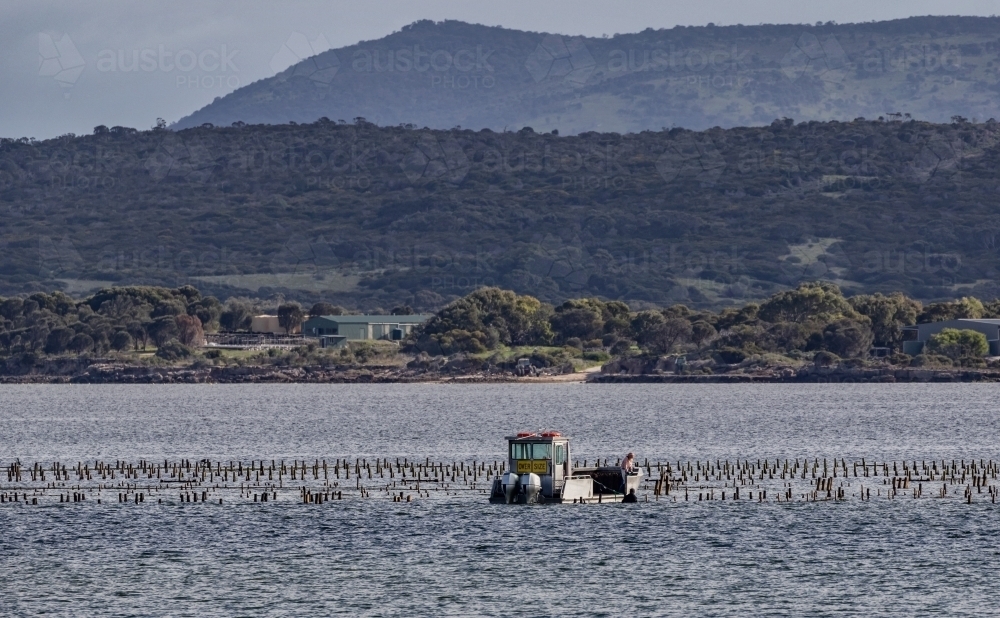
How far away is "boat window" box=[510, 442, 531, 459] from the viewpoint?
7256 centimetres

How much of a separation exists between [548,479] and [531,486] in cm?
91

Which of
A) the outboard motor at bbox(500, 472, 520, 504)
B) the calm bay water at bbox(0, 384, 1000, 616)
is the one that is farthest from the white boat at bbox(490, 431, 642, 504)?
the calm bay water at bbox(0, 384, 1000, 616)

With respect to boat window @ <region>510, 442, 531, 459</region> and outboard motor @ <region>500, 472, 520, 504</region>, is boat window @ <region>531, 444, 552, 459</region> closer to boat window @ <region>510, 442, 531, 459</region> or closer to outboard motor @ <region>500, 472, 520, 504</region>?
boat window @ <region>510, 442, 531, 459</region>

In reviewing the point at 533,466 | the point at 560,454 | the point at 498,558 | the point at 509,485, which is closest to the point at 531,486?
the point at 533,466

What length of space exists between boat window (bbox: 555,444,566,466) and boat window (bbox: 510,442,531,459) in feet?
3.84

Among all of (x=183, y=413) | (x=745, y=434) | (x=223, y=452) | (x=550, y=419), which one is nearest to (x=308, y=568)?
(x=223, y=452)

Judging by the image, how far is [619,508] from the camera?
7381 cm

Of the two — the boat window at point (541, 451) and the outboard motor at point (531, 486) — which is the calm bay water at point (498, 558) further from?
the boat window at point (541, 451)

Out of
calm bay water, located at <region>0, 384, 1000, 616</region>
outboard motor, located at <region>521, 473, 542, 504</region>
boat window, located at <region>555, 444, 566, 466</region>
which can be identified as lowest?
calm bay water, located at <region>0, 384, 1000, 616</region>

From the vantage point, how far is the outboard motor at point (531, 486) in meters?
73.4

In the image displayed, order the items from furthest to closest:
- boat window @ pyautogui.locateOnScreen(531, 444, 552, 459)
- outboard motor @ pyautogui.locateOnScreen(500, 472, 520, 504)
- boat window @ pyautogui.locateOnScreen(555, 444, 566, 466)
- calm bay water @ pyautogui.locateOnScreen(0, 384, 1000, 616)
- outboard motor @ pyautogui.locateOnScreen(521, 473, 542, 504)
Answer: outboard motor @ pyautogui.locateOnScreen(500, 472, 520, 504)
outboard motor @ pyautogui.locateOnScreen(521, 473, 542, 504)
boat window @ pyautogui.locateOnScreen(555, 444, 566, 466)
boat window @ pyautogui.locateOnScreen(531, 444, 552, 459)
calm bay water @ pyautogui.locateOnScreen(0, 384, 1000, 616)

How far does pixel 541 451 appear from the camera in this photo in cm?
7275

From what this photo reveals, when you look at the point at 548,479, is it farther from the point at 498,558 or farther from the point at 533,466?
the point at 498,558

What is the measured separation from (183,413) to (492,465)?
7907 centimetres
